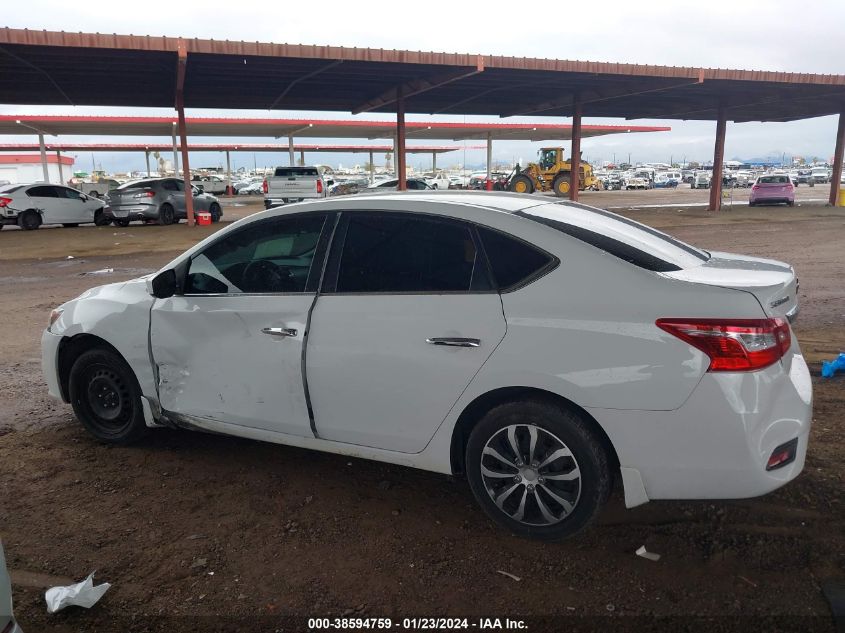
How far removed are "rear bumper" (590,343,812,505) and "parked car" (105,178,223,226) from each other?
73.7ft

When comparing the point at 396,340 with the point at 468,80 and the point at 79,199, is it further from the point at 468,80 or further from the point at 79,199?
the point at 79,199

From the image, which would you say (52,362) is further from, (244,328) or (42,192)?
(42,192)

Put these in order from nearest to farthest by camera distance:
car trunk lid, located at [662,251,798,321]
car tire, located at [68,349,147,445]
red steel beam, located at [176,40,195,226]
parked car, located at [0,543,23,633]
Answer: parked car, located at [0,543,23,633], car trunk lid, located at [662,251,798,321], car tire, located at [68,349,147,445], red steel beam, located at [176,40,195,226]

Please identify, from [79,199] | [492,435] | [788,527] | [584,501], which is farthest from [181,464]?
[79,199]

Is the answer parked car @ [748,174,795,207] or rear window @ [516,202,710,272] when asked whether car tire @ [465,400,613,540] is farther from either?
parked car @ [748,174,795,207]

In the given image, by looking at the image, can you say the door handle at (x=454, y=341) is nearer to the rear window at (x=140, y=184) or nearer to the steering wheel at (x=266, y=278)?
the steering wheel at (x=266, y=278)

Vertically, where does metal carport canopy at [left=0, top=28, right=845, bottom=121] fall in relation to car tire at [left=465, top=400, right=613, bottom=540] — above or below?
above

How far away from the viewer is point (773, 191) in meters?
30.5

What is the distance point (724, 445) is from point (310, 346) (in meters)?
2.00

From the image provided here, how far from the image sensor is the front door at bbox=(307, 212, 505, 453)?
10.4 feet


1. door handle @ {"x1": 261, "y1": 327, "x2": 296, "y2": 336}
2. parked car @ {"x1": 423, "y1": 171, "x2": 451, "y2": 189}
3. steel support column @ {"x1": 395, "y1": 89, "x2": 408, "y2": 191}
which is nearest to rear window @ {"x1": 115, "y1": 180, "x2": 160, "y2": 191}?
steel support column @ {"x1": 395, "y1": 89, "x2": 408, "y2": 191}

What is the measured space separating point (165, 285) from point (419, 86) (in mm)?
18287

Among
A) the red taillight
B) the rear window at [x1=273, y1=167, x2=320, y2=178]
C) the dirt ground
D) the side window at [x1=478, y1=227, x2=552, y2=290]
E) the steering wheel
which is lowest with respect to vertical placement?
the dirt ground

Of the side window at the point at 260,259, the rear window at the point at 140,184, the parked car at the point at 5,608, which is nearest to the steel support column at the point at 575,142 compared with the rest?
the rear window at the point at 140,184
